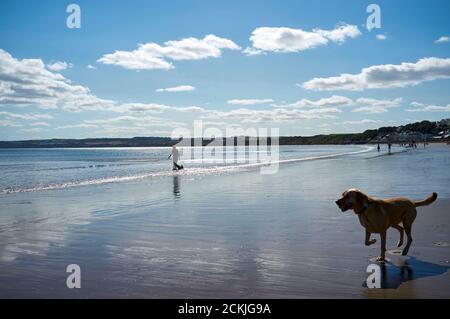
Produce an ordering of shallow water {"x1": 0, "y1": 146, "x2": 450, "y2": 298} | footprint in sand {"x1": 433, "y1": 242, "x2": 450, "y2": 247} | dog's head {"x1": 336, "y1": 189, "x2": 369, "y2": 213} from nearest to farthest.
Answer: shallow water {"x1": 0, "y1": 146, "x2": 450, "y2": 298}
dog's head {"x1": 336, "y1": 189, "x2": 369, "y2": 213}
footprint in sand {"x1": 433, "y1": 242, "x2": 450, "y2": 247}

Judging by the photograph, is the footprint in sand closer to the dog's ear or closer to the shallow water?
the shallow water

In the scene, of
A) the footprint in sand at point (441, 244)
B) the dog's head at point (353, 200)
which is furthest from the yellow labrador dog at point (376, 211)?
the footprint in sand at point (441, 244)

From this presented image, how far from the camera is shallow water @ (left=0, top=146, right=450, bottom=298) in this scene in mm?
5324

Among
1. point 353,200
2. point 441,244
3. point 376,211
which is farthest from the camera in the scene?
point 441,244

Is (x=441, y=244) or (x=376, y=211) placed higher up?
(x=376, y=211)

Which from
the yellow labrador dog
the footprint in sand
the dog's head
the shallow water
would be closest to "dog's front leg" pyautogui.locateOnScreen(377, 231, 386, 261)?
the yellow labrador dog

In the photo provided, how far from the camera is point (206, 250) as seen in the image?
719cm

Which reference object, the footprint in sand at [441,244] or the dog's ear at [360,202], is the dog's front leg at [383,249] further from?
the footprint in sand at [441,244]

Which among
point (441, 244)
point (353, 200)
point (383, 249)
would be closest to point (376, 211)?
point (353, 200)

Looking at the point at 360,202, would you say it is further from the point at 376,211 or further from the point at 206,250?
the point at 206,250
